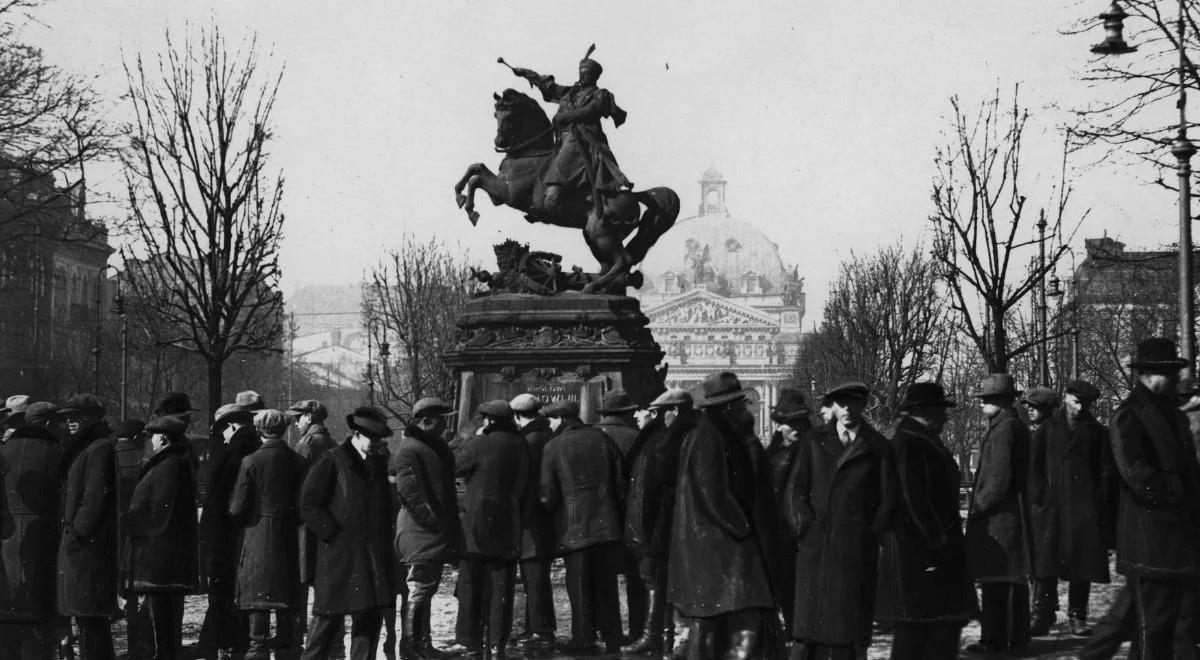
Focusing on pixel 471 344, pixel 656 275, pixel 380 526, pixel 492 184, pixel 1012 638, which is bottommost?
pixel 1012 638

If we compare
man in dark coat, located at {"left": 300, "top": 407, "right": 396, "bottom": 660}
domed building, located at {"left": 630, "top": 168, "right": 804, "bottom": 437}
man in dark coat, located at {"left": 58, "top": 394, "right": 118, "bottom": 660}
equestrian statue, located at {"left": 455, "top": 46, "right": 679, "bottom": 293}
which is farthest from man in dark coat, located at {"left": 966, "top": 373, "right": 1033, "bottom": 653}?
domed building, located at {"left": 630, "top": 168, "right": 804, "bottom": 437}

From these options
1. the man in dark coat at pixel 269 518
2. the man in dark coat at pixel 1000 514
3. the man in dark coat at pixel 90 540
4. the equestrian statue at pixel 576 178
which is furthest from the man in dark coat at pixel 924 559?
the equestrian statue at pixel 576 178

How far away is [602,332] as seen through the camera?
869 inches

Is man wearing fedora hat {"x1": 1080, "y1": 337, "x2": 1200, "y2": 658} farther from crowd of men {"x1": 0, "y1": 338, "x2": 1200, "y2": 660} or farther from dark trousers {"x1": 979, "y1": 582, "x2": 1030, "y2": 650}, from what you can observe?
dark trousers {"x1": 979, "y1": 582, "x2": 1030, "y2": 650}

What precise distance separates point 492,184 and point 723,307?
139 m

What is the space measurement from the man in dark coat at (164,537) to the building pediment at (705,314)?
147959 millimetres

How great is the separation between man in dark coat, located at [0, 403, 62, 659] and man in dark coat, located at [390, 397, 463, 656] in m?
2.31

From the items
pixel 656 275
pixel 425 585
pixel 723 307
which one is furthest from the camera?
pixel 656 275

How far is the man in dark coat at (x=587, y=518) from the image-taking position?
1345cm

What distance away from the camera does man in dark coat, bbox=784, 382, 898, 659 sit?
32.2 feet

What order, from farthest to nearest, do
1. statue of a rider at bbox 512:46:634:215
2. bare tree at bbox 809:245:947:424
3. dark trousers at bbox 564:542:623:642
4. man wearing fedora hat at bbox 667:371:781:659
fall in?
bare tree at bbox 809:245:947:424 → statue of a rider at bbox 512:46:634:215 → dark trousers at bbox 564:542:623:642 → man wearing fedora hat at bbox 667:371:781:659

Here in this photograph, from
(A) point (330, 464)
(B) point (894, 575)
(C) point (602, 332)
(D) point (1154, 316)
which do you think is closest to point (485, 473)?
(A) point (330, 464)

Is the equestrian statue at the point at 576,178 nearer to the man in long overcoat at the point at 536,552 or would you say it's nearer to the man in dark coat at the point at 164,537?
the man in long overcoat at the point at 536,552

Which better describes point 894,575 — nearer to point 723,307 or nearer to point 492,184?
point 492,184
